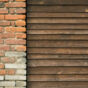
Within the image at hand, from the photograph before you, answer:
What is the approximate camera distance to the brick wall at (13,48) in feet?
10.1

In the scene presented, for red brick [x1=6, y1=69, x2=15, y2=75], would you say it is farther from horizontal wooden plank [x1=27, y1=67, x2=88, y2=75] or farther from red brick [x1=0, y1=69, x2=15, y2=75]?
horizontal wooden plank [x1=27, y1=67, x2=88, y2=75]

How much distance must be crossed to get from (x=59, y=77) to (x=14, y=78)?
2.33ft

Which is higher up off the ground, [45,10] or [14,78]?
[45,10]

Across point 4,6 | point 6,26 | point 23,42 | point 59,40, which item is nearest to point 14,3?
point 4,6

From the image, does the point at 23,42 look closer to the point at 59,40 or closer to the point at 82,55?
the point at 59,40

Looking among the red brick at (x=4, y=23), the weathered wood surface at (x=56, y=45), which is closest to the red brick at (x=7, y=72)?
the weathered wood surface at (x=56, y=45)

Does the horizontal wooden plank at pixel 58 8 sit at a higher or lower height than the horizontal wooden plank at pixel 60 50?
higher

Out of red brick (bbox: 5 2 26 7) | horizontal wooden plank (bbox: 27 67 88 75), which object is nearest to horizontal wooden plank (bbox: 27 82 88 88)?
horizontal wooden plank (bbox: 27 67 88 75)

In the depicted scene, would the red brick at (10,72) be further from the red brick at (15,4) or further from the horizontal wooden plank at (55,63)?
the red brick at (15,4)

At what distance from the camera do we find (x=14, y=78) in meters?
3.09

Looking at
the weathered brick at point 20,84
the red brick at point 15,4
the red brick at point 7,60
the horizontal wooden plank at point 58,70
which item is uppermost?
the red brick at point 15,4

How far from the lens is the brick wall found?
3.09m

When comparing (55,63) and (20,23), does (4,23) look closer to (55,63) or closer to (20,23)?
(20,23)

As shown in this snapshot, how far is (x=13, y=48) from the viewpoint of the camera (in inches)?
122
